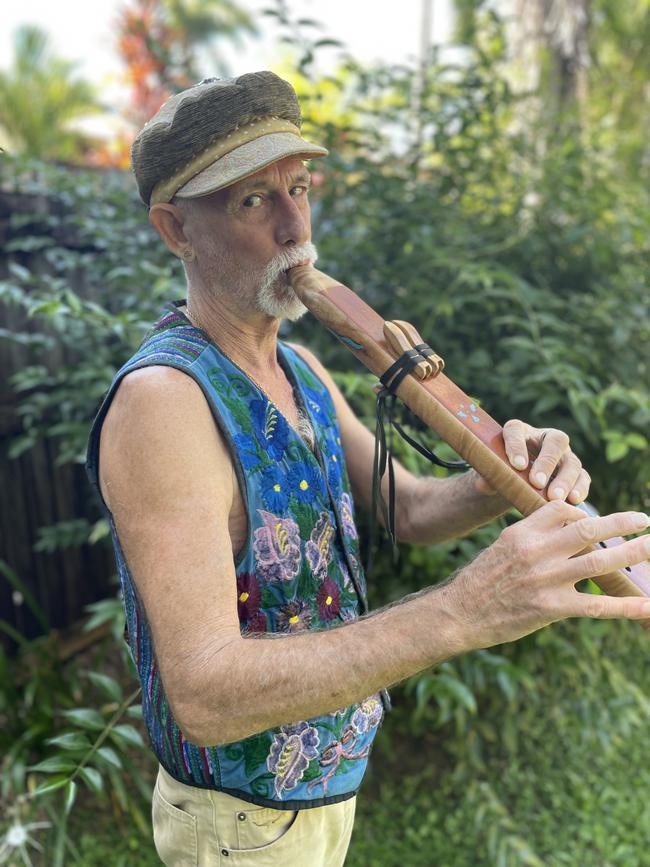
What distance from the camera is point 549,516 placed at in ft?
3.52

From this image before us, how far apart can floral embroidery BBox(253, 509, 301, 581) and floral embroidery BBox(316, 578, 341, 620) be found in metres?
0.10

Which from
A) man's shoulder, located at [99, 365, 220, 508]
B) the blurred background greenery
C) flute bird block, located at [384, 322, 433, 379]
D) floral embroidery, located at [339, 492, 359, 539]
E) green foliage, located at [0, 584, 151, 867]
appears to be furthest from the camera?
the blurred background greenery

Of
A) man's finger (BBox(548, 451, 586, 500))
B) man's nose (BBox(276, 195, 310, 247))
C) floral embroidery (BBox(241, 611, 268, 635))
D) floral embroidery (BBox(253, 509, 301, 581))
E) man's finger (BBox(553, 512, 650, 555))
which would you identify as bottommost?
floral embroidery (BBox(241, 611, 268, 635))

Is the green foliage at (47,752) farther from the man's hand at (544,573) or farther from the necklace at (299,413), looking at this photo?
the man's hand at (544,573)

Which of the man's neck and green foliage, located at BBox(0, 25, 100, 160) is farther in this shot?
green foliage, located at BBox(0, 25, 100, 160)

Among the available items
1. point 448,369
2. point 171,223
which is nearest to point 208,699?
point 171,223

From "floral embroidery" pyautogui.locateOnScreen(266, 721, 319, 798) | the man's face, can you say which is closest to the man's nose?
the man's face

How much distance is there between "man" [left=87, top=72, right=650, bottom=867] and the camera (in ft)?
3.54

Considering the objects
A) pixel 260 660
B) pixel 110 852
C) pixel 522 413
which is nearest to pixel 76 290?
pixel 522 413

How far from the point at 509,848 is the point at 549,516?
81.6 inches

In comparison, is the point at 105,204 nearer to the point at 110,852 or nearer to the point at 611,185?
the point at 611,185

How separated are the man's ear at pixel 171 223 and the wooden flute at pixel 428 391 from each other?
22 centimetres

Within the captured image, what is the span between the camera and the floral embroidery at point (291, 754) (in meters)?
1.32

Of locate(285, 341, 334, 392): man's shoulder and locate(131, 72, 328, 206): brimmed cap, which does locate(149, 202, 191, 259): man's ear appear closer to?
locate(131, 72, 328, 206): brimmed cap
